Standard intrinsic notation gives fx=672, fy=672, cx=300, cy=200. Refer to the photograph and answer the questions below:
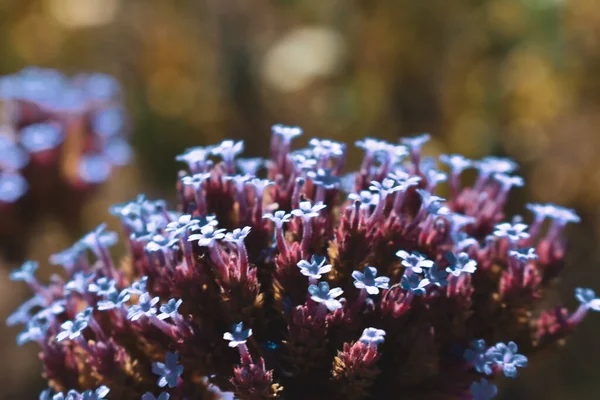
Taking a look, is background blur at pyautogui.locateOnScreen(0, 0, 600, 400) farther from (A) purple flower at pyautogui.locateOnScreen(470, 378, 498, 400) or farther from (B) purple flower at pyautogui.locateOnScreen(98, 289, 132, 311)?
(A) purple flower at pyautogui.locateOnScreen(470, 378, 498, 400)

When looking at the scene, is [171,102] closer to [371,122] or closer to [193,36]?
[193,36]

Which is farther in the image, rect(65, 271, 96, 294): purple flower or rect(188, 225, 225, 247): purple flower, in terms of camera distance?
rect(65, 271, 96, 294): purple flower

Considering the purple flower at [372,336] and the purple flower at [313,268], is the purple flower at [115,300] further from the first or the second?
the purple flower at [372,336]

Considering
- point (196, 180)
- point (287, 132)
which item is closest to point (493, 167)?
point (287, 132)

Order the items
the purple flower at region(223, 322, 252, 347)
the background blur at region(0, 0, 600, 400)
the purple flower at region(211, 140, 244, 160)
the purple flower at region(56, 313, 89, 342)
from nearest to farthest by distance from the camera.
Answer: the purple flower at region(223, 322, 252, 347)
the purple flower at region(56, 313, 89, 342)
the purple flower at region(211, 140, 244, 160)
the background blur at region(0, 0, 600, 400)

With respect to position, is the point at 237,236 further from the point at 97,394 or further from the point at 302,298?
the point at 97,394

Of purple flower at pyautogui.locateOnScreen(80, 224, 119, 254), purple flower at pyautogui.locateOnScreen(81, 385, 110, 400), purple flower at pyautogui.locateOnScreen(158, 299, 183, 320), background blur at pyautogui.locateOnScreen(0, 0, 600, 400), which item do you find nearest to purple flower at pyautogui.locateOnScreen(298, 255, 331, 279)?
purple flower at pyautogui.locateOnScreen(158, 299, 183, 320)

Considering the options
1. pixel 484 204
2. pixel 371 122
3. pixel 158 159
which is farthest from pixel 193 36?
pixel 484 204
